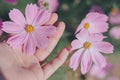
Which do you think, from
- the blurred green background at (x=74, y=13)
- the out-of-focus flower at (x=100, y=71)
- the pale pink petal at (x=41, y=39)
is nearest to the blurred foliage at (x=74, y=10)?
the blurred green background at (x=74, y=13)

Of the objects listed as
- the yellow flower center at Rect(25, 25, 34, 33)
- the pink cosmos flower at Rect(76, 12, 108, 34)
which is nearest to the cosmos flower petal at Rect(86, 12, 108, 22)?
the pink cosmos flower at Rect(76, 12, 108, 34)

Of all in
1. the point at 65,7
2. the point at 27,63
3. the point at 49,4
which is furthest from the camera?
the point at 65,7

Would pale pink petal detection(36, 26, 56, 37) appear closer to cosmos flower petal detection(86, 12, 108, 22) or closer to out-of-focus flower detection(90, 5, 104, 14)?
cosmos flower petal detection(86, 12, 108, 22)

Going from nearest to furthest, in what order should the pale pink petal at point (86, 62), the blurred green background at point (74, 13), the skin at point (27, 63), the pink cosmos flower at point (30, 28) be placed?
the skin at point (27, 63), the pink cosmos flower at point (30, 28), the pale pink petal at point (86, 62), the blurred green background at point (74, 13)

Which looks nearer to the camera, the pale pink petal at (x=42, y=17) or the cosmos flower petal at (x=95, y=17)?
the pale pink petal at (x=42, y=17)

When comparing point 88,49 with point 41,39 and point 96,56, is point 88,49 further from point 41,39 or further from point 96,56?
point 41,39

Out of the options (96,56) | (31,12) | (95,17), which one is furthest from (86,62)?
(31,12)

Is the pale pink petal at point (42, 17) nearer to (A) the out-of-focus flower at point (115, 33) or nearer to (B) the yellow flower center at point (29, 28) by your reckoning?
(B) the yellow flower center at point (29, 28)
